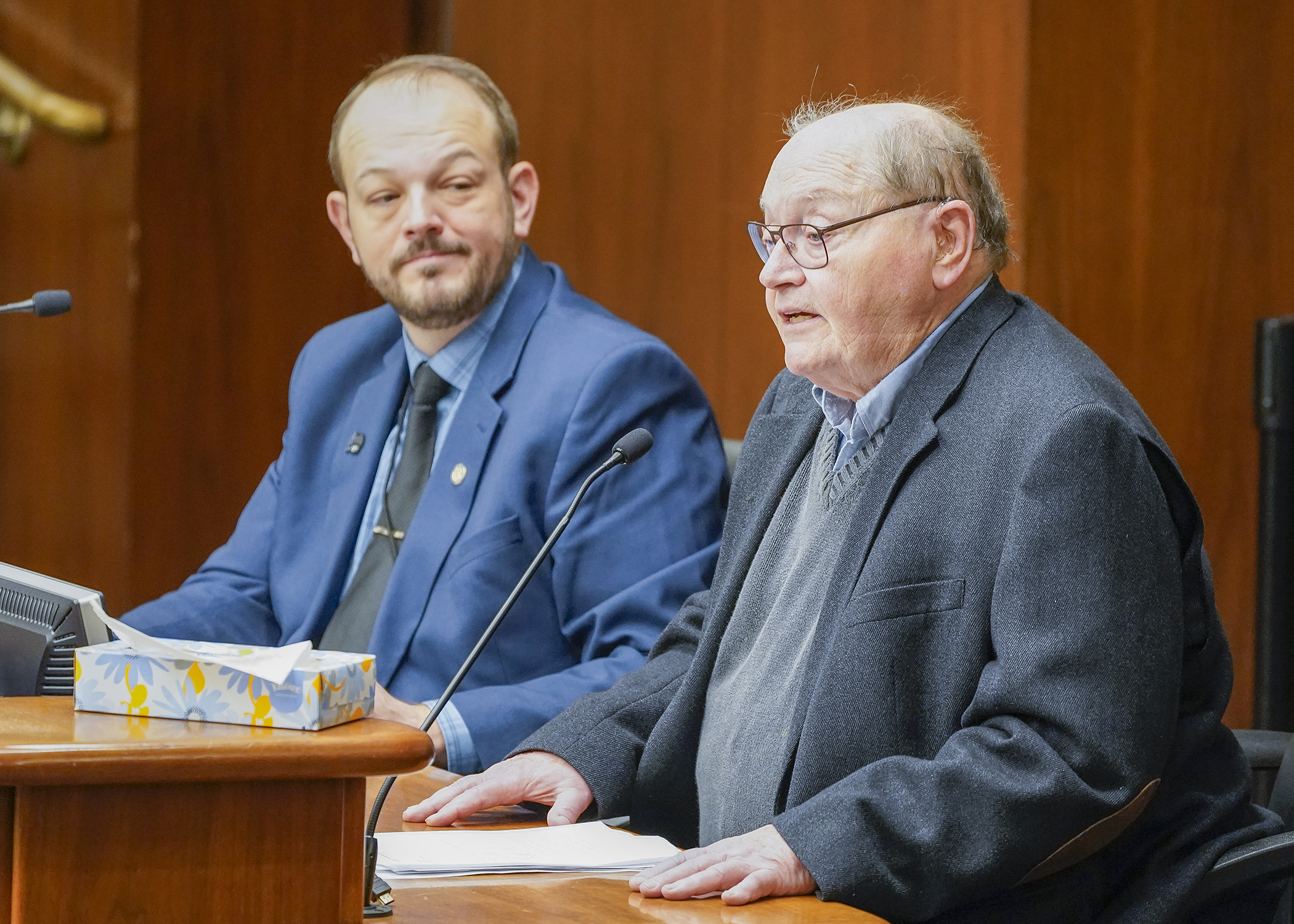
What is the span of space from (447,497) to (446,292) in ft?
1.18

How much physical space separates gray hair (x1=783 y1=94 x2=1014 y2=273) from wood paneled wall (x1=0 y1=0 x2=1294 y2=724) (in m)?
1.02

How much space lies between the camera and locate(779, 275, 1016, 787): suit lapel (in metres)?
1.41

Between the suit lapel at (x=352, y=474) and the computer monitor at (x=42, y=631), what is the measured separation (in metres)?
0.83

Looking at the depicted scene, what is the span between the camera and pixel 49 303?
70.9 inches

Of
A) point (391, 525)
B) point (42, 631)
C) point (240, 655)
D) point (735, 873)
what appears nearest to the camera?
point (240, 655)

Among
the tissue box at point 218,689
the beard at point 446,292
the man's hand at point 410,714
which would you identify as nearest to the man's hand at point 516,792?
the man's hand at point 410,714

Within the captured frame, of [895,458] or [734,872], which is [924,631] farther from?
[734,872]

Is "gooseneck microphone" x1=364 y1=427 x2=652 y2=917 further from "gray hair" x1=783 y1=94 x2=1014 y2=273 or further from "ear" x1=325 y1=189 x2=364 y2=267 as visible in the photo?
"ear" x1=325 y1=189 x2=364 y2=267

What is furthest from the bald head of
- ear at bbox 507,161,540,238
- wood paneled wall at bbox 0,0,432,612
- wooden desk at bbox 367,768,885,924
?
wood paneled wall at bbox 0,0,432,612

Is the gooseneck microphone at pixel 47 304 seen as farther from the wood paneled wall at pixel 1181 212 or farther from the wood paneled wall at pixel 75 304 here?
the wood paneled wall at pixel 75 304

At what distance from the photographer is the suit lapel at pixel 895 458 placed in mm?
1413

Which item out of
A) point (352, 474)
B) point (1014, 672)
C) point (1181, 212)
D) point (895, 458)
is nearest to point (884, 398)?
point (895, 458)

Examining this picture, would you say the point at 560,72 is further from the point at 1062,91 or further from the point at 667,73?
the point at 1062,91

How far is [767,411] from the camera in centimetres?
183
